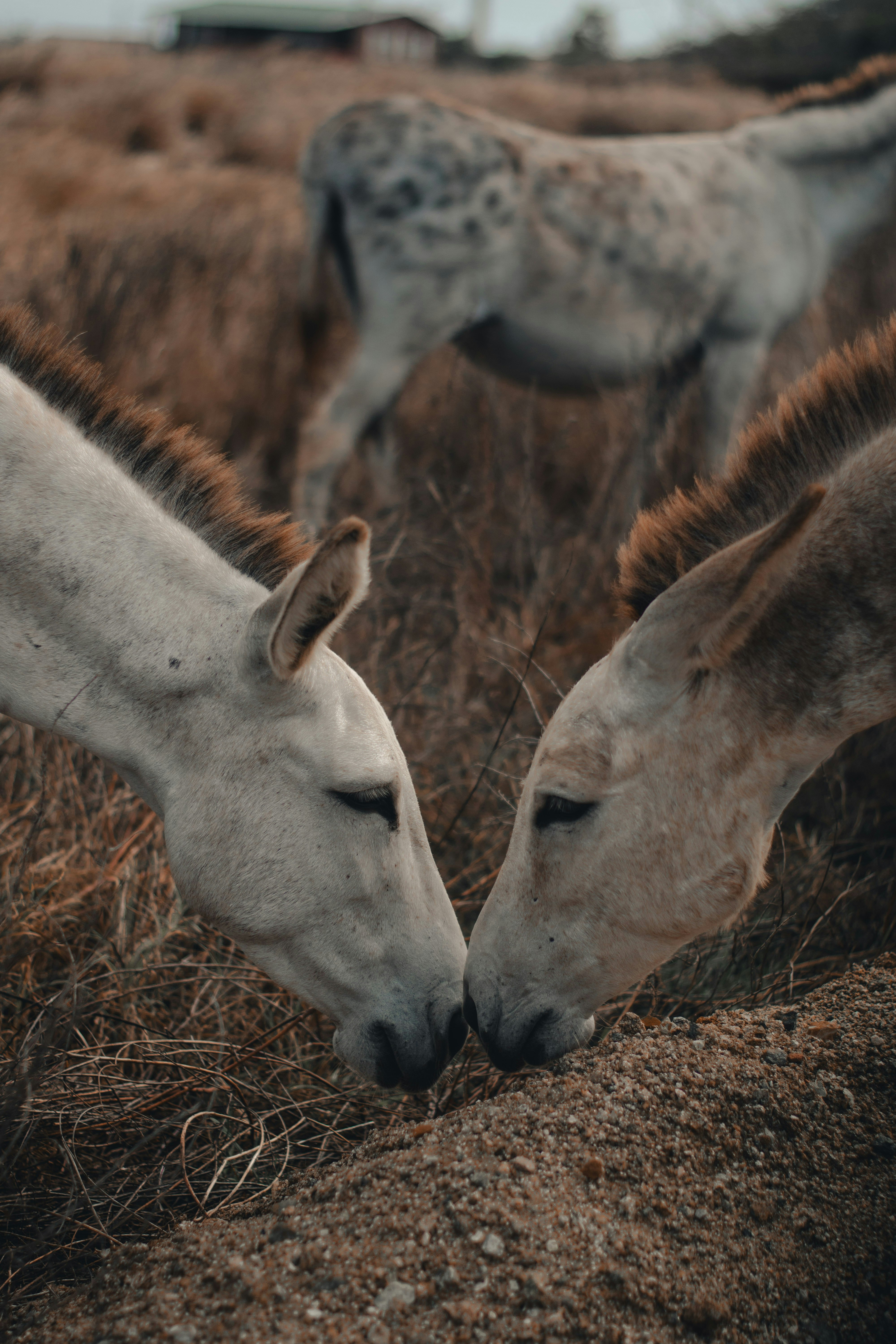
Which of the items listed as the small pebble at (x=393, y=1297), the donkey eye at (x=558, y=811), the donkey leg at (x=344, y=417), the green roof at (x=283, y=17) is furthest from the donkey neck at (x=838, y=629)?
the green roof at (x=283, y=17)

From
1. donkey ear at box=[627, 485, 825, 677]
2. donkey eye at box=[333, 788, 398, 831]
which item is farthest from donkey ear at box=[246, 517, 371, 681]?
donkey ear at box=[627, 485, 825, 677]

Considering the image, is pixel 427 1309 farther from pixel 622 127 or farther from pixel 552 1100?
pixel 622 127

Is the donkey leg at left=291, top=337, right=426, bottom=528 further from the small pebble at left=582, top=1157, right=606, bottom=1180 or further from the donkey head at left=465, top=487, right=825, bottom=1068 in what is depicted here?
the small pebble at left=582, top=1157, right=606, bottom=1180

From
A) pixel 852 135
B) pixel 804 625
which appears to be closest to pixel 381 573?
pixel 804 625

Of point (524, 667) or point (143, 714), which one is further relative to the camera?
point (524, 667)

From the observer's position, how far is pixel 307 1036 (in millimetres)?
2506

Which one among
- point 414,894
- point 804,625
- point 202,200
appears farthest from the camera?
point 202,200

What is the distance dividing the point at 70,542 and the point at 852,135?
610 centimetres

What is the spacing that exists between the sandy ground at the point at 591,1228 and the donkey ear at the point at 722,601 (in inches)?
34.9

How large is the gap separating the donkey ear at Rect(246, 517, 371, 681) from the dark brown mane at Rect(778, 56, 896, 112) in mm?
6129

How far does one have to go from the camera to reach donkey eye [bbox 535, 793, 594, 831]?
Result: 2049mm

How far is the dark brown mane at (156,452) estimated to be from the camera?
2.11m

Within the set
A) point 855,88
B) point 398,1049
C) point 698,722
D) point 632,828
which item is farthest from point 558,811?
point 855,88

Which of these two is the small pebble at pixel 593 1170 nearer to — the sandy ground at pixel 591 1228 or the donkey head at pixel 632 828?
the sandy ground at pixel 591 1228
